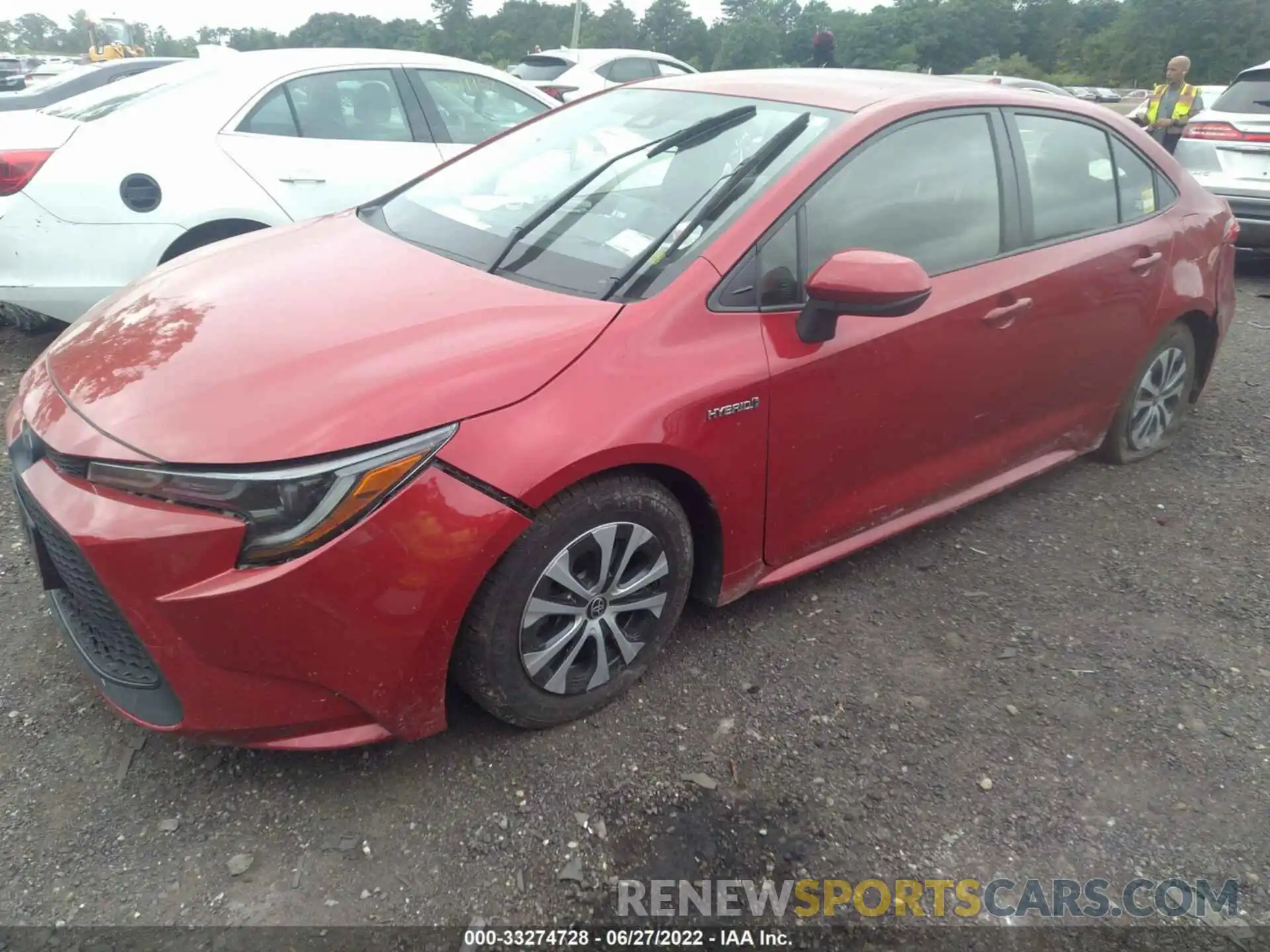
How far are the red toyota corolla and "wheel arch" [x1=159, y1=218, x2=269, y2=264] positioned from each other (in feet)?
5.15

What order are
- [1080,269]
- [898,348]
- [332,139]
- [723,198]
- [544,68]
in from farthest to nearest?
[544,68], [332,139], [1080,269], [898,348], [723,198]

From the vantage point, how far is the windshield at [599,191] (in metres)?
2.48

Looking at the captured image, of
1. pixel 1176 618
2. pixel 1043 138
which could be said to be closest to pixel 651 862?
pixel 1176 618

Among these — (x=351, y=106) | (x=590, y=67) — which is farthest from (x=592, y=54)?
(x=351, y=106)

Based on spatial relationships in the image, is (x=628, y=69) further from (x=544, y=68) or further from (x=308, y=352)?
(x=308, y=352)

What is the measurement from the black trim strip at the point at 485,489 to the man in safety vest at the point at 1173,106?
28.2ft

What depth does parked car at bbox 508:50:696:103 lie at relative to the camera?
456 inches

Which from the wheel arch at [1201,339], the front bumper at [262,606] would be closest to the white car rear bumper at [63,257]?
the front bumper at [262,606]

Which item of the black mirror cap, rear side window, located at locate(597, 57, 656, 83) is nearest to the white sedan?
the black mirror cap

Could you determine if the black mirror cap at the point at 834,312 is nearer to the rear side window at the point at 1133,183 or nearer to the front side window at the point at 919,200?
the front side window at the point at 919,200

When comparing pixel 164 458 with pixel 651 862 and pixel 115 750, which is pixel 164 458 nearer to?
pixel 115 750

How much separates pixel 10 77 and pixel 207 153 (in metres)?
14.4

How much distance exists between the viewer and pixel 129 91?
5.22m

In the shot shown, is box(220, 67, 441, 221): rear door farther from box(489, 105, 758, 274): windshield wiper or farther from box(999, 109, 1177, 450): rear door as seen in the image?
box(999, 109, 1177, 450): rear door
